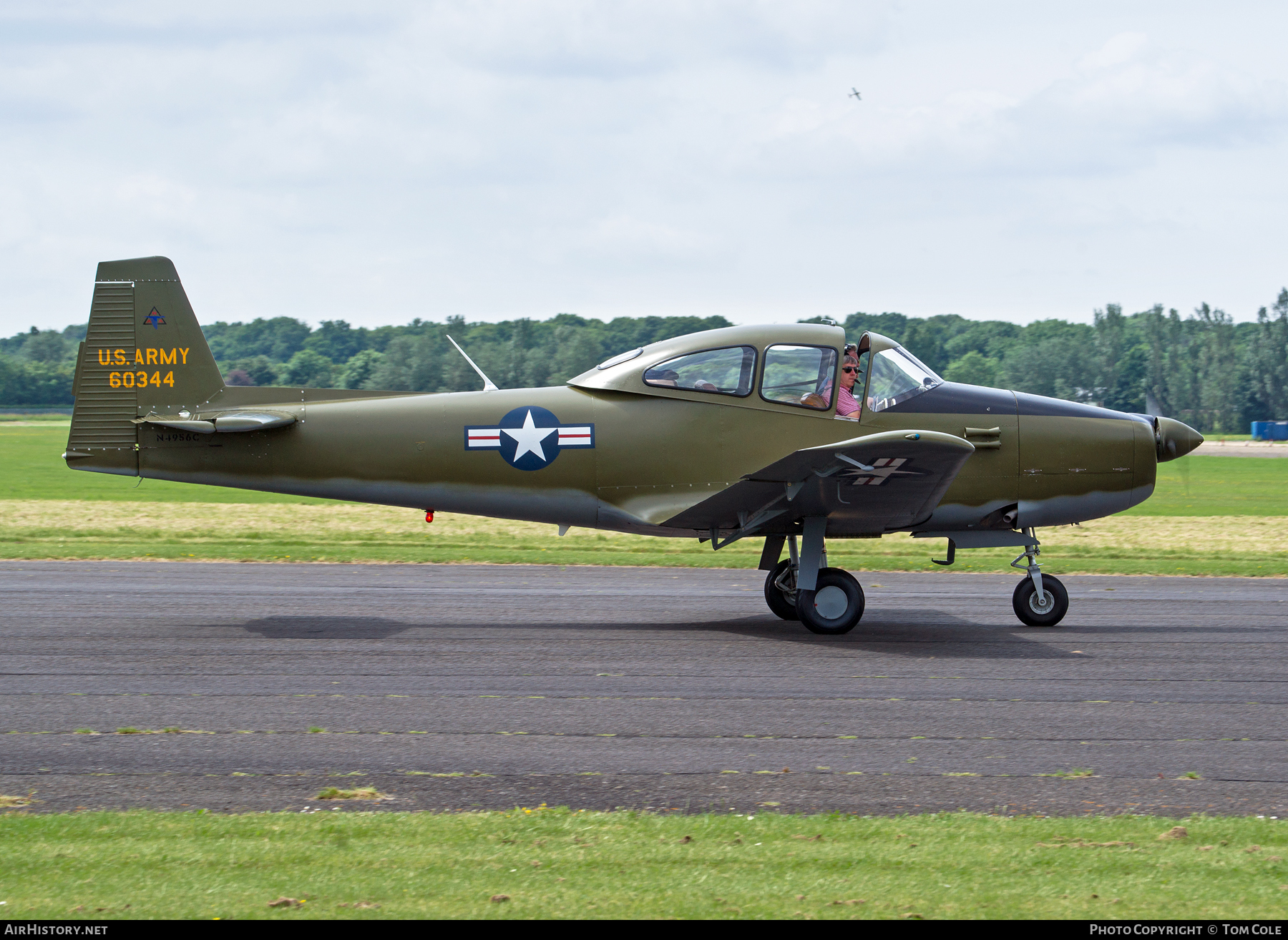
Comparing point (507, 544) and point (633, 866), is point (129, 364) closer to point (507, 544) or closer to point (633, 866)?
point (633, 866)

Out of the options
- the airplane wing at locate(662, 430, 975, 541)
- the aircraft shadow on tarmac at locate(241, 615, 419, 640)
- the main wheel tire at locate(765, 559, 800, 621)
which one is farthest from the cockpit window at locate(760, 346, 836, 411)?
the aircraft shadow on tarmac at locate(241, 615, 419, 640)

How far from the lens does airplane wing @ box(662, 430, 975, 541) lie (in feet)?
32.9

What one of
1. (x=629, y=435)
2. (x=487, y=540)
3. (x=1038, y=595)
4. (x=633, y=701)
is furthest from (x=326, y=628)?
(x=487, y=540)

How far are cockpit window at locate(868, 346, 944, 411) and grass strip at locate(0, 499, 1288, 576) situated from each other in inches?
243

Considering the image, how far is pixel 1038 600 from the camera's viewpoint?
12.0 m

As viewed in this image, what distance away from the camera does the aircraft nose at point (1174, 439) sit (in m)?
12.0

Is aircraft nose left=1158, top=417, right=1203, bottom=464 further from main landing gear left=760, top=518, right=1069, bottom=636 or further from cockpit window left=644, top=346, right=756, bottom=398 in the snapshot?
cockpit window left=644, top=346, right=756, bottom=398

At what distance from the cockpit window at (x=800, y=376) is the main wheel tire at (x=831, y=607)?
5.60ft

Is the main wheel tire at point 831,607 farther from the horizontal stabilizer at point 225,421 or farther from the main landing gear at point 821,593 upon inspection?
the horizontal stabilizer at point 225,421

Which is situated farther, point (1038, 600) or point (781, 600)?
point (781, 600)

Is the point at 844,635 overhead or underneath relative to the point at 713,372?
underneath

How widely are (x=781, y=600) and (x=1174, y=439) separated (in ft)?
14.3

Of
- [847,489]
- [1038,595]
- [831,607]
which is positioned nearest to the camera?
[847,489]

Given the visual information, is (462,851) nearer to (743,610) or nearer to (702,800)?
(702,800)
